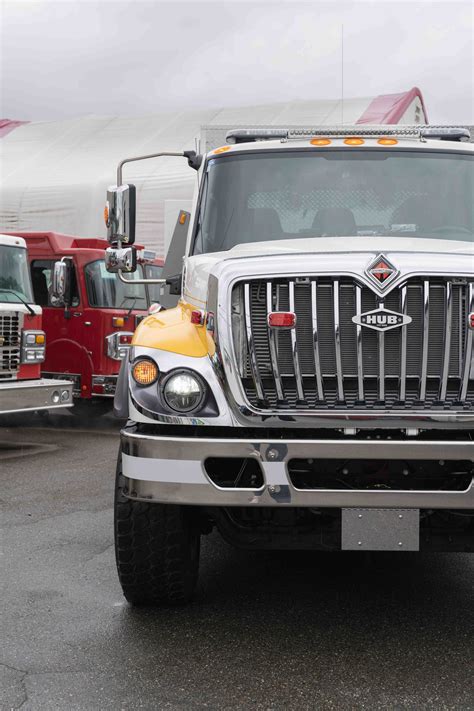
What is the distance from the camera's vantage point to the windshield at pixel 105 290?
40.2ft

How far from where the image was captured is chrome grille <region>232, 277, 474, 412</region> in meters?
3.79

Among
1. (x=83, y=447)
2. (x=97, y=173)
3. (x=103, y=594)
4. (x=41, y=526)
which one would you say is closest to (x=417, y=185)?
(x=103, y=594)

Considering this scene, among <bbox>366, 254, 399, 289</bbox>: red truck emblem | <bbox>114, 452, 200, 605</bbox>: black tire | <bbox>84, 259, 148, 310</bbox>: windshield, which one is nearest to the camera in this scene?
<bbox>366, 254, 399, 289</bbox>: red truck emblem

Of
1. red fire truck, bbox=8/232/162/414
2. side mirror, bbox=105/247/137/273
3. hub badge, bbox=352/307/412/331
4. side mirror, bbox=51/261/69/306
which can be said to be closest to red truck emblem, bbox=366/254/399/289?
hub badge, bbox=352/307/412/331

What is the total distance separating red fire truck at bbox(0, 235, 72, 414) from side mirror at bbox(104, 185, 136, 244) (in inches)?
178

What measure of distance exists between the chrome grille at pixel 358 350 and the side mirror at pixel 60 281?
291 inches

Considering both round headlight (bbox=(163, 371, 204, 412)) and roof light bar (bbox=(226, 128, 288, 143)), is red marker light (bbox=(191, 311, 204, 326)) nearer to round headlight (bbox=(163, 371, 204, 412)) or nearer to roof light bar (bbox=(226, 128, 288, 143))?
round headlight (bbox=(163, 371, 204, 412))

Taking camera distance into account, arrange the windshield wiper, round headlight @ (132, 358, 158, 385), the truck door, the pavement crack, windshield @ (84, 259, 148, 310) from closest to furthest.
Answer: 1. the pavement crack
2. round headlight @ (132, 358, 158, 385)
3. the windshield wiper
4. the truck door
5. windshield @ (84, 259, 148, 310)

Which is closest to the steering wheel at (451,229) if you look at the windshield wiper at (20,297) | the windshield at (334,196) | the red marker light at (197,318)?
the windshield at (334,196)

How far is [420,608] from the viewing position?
4.45 meters

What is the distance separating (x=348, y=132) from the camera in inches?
232

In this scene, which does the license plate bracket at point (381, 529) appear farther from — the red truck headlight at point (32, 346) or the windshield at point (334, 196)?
the red truck headlight at point (32, 346)

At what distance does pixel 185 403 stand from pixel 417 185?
2.25m

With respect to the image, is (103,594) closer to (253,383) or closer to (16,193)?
(253,383)
